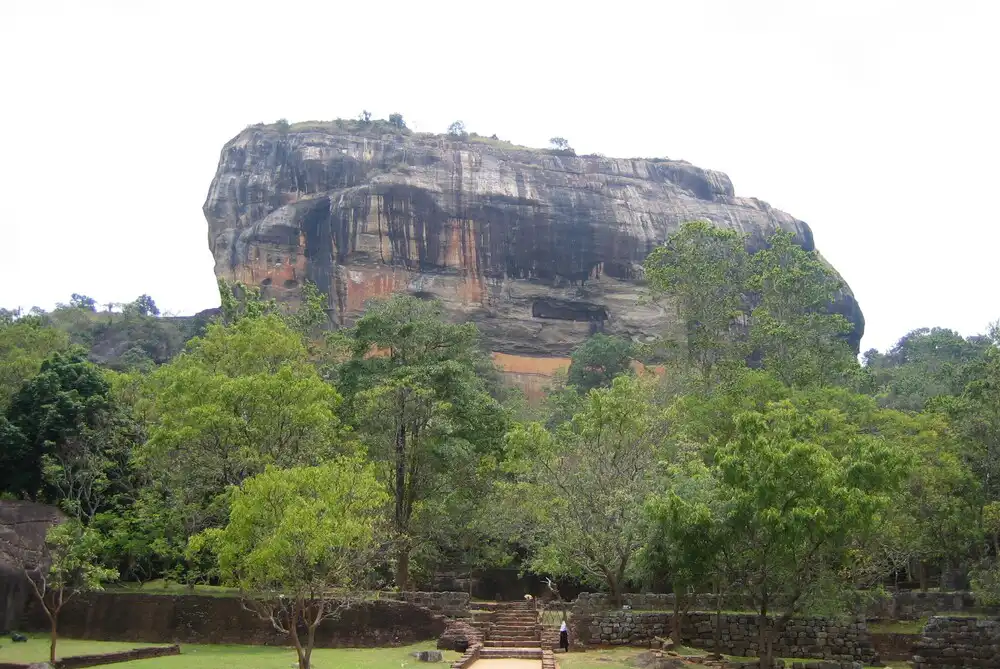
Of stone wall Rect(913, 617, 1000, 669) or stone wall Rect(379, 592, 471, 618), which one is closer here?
stone wall Rect(913, 617, 1000, 669)

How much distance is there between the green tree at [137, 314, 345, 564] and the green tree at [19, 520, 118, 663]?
2.42 metres

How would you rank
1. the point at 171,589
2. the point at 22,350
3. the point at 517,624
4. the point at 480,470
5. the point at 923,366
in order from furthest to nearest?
the point at 923,366 → the point at 22,350 → the point at 480,470 → the point at 171,589 → the point at 517,624

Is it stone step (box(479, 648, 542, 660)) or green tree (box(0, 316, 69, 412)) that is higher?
green tree (box(0, 316, 69, 412))

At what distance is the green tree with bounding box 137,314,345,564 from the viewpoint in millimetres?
22672

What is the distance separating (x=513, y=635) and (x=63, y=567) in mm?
10270

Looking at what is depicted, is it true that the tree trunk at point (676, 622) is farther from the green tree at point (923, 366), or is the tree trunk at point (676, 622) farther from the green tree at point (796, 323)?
the green tree at point (923, 366)

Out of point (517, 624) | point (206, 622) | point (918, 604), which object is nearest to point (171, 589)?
point (206, 622)

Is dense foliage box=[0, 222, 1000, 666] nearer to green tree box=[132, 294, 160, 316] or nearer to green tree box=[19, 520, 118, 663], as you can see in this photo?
green tree box=[19, 520, 118, 663]

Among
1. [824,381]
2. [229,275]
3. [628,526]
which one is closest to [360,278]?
[229,275]

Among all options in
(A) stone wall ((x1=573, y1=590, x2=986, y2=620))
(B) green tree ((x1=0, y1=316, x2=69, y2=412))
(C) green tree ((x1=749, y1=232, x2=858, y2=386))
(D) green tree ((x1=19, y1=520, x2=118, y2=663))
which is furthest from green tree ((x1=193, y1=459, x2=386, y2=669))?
(C) green tree ((x1=749, y1=232, x2=858, y2=386))

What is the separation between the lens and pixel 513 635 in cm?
2144

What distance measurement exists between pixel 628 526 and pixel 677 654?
307 cm

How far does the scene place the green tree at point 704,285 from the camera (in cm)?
3625

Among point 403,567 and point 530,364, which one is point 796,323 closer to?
point 403,567
